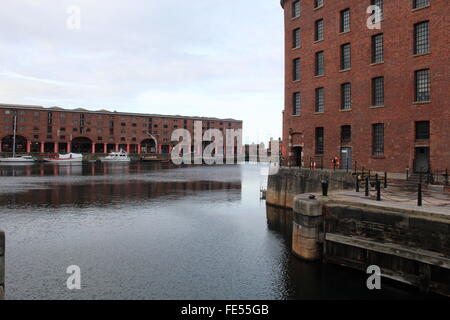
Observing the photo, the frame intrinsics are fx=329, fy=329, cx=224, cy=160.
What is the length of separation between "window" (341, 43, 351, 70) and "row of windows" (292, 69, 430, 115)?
1.74 metres

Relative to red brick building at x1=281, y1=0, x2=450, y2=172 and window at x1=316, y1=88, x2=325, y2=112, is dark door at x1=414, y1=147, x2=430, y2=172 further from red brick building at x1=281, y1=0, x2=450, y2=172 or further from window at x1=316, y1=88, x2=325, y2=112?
window at x1=316, y1=88, x2=325, y2=112

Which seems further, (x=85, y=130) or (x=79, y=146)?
(x=79, y=146)

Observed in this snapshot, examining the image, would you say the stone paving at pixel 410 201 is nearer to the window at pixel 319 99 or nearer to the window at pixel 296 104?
the window at pixel 319 99

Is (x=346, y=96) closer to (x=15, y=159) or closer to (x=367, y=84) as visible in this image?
(x=367, y=84)

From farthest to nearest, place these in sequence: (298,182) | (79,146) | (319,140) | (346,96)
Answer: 1. (79,146)
2. (319,140)
3. (346,96)
4. (298,182)

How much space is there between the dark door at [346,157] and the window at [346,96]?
3888mm

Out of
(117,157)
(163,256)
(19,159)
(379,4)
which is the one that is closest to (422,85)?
(379,4)

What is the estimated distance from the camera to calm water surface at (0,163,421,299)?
1291 cm

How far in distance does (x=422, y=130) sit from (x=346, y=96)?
7620mm

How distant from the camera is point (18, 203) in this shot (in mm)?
32375

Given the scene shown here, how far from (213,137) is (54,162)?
62.6 meters

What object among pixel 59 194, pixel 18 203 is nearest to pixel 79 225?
pixel 18 203

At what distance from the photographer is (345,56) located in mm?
31469

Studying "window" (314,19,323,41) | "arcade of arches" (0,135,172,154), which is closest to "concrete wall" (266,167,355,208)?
"window" (314,19,323,41)
